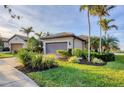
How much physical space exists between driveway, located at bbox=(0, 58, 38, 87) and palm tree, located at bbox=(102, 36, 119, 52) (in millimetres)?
2796

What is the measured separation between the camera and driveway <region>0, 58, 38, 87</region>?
393 cm

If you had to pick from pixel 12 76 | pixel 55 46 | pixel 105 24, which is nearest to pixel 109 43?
pixel 105 24

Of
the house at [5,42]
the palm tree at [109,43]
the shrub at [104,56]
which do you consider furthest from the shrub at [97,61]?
the house at [5,42]

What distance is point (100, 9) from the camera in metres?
Result: 5.86

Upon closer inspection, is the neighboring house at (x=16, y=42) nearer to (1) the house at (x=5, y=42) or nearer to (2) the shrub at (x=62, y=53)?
(1) the house at (x=5, y=42)

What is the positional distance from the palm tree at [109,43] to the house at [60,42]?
874 mm


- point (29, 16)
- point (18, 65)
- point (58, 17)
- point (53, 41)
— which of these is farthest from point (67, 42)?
point (18, 65)

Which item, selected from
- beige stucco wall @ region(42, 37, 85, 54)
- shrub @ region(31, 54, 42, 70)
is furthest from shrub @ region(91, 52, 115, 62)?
shrub @ region(31, 54, 42, 70)

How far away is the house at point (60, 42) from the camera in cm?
507

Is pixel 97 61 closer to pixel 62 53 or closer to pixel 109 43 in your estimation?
pixel 109 43

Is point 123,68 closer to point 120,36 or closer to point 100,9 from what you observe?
point 120,36

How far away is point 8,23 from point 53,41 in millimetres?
1449

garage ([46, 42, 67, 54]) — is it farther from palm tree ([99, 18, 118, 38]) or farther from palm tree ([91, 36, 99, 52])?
palm tree ([99, 18, 118, 38])

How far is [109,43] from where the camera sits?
18.7ft
